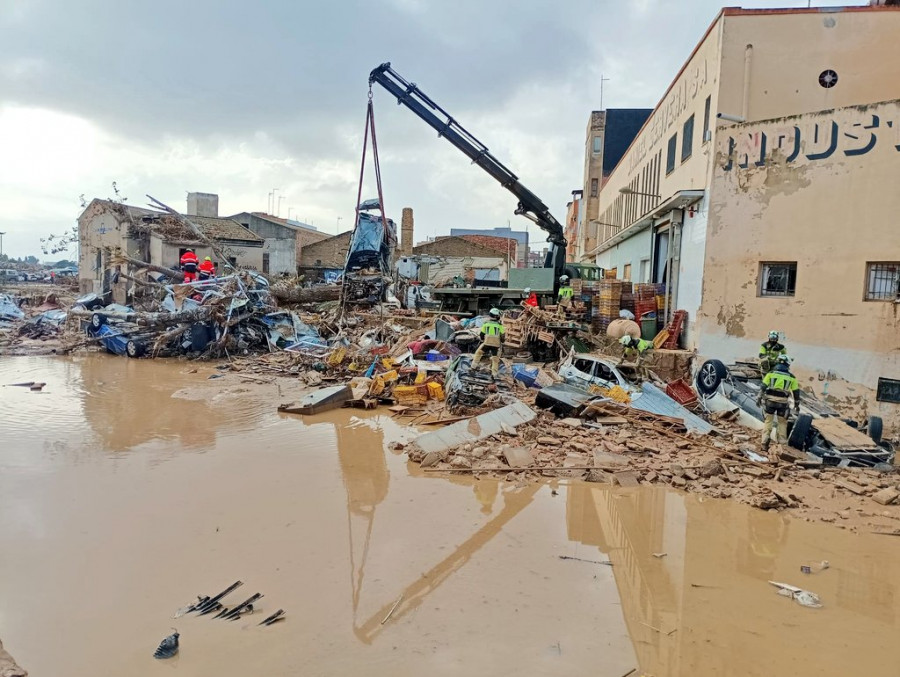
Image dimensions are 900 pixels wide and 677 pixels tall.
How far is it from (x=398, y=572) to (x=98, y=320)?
1651cm

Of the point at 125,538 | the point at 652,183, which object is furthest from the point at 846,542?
the point at 652,183

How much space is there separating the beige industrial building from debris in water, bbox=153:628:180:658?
12021 mm

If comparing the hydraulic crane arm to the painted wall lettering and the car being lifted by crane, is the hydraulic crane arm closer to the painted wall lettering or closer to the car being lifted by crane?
the car being lifted by crane

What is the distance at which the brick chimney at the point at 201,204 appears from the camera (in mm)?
38531

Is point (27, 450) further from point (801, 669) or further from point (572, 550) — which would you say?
point (801, 669)

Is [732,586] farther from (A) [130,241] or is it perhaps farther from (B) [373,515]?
(A) [130,241]

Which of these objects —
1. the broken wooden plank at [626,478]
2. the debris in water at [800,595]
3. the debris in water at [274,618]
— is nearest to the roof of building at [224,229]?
the broken wooden plank at [626,478]

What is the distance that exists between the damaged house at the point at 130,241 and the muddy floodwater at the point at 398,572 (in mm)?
18809

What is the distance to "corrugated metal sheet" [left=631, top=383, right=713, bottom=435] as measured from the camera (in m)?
9.39

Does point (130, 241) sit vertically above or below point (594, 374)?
above

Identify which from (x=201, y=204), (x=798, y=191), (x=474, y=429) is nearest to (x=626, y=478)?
(x=474, y=429)

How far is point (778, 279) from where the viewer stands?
39.7 feet

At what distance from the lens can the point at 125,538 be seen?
211 inches

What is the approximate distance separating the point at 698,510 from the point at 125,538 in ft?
20.2
